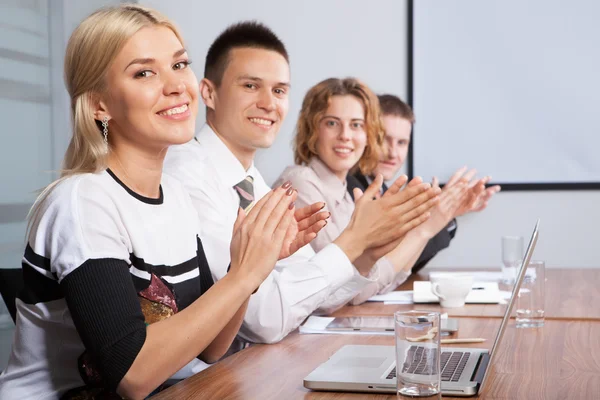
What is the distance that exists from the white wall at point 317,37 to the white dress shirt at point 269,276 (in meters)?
2.13

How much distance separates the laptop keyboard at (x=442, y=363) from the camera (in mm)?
1130

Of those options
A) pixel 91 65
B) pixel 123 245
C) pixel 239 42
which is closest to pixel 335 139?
pixel 239 42

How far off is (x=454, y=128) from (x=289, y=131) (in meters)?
0.92

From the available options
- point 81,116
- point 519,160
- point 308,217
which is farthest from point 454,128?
point 81,116

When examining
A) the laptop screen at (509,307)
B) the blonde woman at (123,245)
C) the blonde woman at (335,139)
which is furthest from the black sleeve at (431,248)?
the laptop screen at (509,307)

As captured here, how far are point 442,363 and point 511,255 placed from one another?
4.26 feet

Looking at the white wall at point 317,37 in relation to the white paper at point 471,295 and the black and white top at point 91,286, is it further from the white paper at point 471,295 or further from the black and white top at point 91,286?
the black and white top at point 91,286

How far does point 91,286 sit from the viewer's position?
4.26 ft

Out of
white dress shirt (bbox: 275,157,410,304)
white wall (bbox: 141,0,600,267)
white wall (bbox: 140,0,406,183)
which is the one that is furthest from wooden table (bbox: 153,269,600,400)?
white wall (bbox: 140,0,406,183)

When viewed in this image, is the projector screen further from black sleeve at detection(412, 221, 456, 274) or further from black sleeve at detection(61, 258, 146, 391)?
black sleeve at detection(61, 258, 146, 391)

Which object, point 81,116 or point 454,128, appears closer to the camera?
point 81,116

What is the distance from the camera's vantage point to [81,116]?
1.57 m

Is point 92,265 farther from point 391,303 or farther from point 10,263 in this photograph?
point 10,263

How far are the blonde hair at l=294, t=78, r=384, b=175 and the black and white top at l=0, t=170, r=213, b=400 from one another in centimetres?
160
